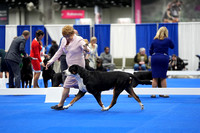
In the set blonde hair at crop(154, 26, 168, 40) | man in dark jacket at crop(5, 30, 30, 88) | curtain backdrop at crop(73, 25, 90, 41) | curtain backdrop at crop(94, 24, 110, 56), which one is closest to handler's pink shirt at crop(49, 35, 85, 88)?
blonde hair at crop(154, 26, 168, 40)

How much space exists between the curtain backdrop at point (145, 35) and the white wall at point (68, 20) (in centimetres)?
1835

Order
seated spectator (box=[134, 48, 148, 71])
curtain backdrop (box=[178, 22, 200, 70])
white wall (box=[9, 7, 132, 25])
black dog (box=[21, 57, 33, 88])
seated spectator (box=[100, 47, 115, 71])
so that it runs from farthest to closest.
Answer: white wall (box=[9, 7, 132, 25]) < curtain backdrop (box=[178, 22, 200, 70]) < seated spectator (box=[100, 47, 115, 71]) < seated spectator (box=[134, 48, 148, 71]) < black dog (box=[21, 57, 33, 88])

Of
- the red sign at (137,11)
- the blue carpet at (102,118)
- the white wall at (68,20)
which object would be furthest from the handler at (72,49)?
the white wall at (68,20)

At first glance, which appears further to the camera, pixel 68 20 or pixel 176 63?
pixel 68 20

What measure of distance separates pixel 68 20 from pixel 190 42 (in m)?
20.1

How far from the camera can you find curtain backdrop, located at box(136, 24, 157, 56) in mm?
14188

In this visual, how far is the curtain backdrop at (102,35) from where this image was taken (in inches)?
566

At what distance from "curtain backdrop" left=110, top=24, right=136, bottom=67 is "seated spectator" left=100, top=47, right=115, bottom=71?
1005 millimetres

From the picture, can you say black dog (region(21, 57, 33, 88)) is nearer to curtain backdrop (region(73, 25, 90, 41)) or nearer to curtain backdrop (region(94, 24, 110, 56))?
curtain backdrop (region(73, 25, 90, 41))

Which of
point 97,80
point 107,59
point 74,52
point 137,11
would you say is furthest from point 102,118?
point 137,11

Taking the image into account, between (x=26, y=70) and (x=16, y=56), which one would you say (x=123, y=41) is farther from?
(x=16, y=56)

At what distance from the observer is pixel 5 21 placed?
77.3ft

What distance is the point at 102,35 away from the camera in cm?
1441

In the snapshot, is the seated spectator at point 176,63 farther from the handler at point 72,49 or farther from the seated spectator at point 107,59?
the handler at point 72,49
